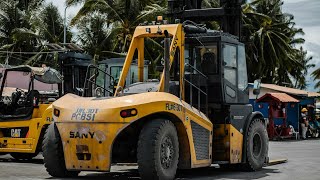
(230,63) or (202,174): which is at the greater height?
(230,63)

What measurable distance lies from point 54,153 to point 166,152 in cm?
219

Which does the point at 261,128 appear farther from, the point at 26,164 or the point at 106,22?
the point at 106,22

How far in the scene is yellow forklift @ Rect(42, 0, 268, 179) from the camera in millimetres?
10633

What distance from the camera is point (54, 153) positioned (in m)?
11.7

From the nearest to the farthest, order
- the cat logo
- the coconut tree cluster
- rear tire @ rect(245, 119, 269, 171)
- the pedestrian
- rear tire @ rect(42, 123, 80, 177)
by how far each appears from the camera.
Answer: rear tire @ rect(42, 123, 80, 177) → rear tire @ rect(245, 119, 269, 171) → the cat logo → the pedestrian → the coconut tree cluster

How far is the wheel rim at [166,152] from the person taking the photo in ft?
35.6

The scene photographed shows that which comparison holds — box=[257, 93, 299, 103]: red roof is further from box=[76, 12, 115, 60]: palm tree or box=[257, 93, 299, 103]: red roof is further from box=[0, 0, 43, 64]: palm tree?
box=[0, 0, 43, 64]: palm tree

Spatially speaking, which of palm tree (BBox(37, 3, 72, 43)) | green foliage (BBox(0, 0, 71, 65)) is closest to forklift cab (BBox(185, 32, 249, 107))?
green foliage (BBox(0, 0, 71, 65))

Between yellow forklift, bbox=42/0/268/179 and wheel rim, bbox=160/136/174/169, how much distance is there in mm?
17

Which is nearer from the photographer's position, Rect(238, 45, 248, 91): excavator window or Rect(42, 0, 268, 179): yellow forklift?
Rect(42, 0, 268, 179): yellow forklift

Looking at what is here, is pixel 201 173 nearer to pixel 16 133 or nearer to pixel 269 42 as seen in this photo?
pixel 16 133

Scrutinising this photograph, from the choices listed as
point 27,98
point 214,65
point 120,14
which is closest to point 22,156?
point 27,98

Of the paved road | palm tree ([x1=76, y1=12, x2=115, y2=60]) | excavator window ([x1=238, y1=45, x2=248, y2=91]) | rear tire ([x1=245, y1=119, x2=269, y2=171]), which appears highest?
palm tree ([x1=76, y1=12, x2=115, y2=60])

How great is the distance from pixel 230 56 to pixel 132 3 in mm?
29056
